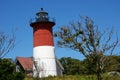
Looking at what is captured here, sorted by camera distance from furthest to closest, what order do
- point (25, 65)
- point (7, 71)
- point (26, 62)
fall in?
point (26, 62) → point (25, 65) → point (7, 71)

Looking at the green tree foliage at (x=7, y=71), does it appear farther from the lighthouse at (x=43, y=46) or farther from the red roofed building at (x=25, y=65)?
the red roofed building at (x=25, y=65)

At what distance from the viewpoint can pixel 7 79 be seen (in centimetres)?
2395

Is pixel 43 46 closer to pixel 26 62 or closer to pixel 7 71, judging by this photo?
pixel 26 62

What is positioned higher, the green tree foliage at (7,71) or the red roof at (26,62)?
the red roof at (26,62)

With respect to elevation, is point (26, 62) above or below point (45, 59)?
above

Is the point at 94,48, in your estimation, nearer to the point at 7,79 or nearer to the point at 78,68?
the point at 7,79

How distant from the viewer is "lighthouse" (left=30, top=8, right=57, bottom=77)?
46.9m

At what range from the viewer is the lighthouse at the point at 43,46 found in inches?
1845

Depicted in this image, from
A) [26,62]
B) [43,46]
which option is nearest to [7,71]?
[43,46]

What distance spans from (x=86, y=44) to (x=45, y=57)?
668 inches

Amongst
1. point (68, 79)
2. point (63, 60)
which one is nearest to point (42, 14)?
point (68, 79)

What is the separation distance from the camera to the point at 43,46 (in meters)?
46.7

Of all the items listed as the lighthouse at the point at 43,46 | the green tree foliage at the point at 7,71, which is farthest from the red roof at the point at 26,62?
the green tree foliage at the point at 7,71

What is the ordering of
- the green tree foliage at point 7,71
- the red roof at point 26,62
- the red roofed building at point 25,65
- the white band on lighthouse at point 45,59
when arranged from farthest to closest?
the red roof at point 26,62
the red roofed building at point 25,65
the white band on lighthouse at point 45,59
the green tree foliage at point 7,71
